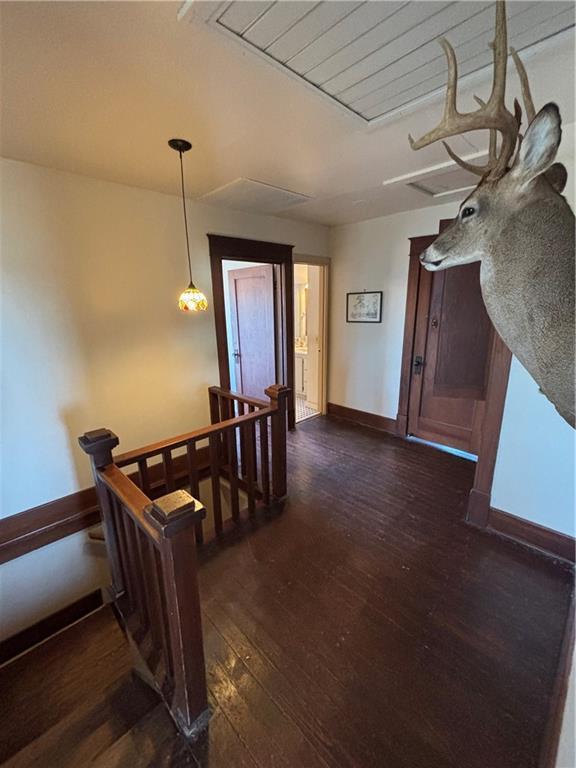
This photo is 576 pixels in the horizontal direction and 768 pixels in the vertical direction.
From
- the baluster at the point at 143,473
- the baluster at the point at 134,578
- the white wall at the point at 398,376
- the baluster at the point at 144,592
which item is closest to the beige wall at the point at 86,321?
the baluster at the point at 143,473

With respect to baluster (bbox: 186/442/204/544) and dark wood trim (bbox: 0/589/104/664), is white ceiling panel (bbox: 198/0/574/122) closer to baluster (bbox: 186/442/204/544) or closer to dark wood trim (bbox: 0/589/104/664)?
baluster (bbox: 186/442/204/544)

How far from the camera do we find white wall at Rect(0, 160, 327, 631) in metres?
2.17

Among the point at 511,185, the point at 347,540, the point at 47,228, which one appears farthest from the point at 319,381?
the point at 511,185

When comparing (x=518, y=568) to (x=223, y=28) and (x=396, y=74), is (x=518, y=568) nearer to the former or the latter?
(x=396, y=74)

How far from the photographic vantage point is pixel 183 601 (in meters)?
1.14

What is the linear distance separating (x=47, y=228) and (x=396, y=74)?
91.5 inches

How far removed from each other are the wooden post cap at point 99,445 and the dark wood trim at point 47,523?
113cm

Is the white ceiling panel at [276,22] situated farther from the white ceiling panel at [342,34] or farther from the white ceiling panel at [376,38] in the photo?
the white ceiling panel at [376,38]

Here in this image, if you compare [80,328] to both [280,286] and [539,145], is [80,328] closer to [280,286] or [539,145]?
[280,286]

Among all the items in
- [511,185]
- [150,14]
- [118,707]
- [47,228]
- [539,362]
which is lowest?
[118,707]

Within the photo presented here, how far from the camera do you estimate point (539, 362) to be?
952mm

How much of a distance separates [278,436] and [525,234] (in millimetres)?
1986

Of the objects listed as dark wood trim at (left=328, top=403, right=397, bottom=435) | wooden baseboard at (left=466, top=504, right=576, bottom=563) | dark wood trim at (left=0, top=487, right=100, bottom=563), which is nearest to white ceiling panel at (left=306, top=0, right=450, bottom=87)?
wooden baseboard at (left=466, top=504, right=576, bottom=563)

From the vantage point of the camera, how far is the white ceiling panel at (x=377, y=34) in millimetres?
1003
